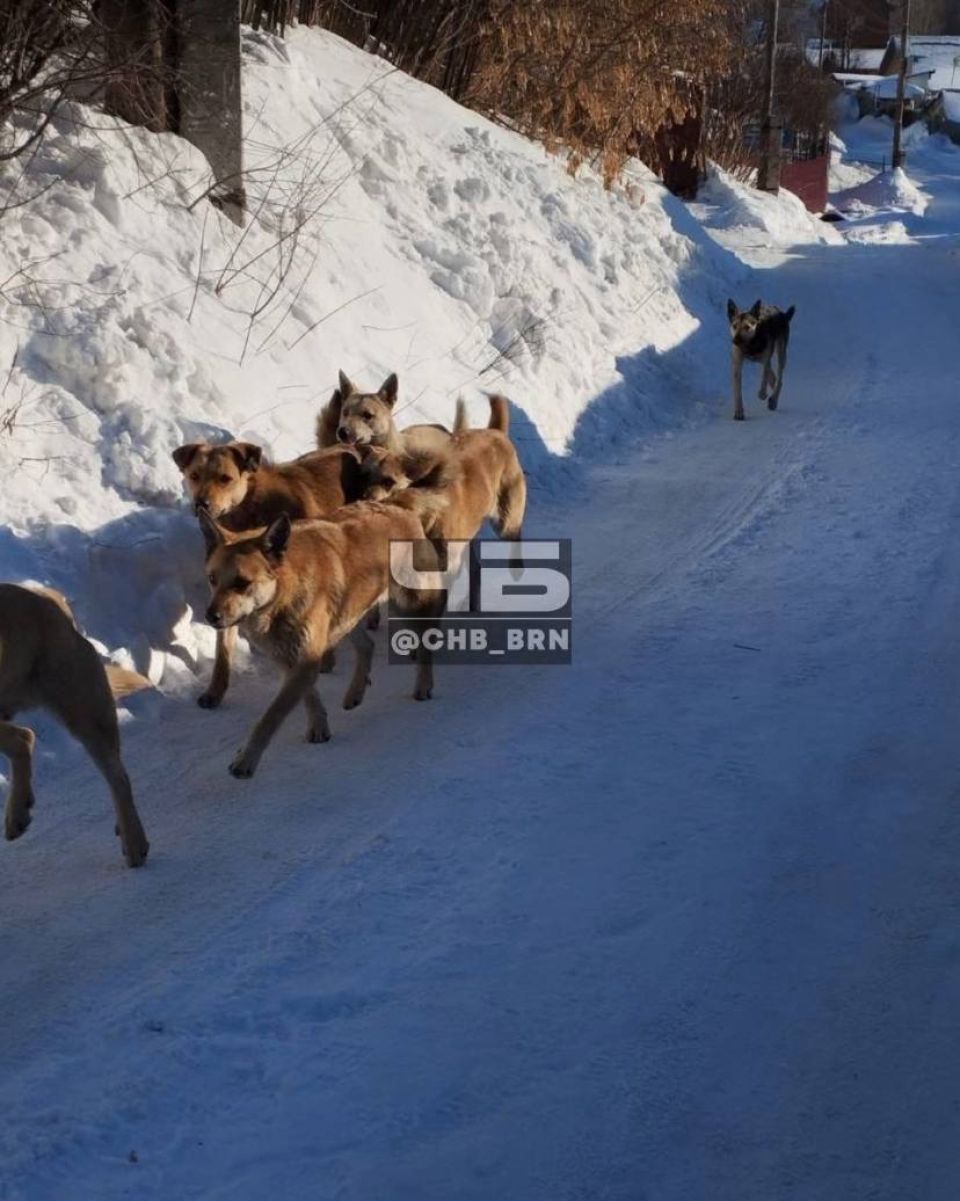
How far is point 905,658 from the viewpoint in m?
7.20

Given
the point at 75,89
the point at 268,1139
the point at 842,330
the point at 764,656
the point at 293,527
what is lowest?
the point at 268,1139

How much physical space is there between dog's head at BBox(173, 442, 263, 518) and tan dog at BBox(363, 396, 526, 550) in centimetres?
70

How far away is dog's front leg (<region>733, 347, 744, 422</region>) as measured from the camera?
45.6 feet

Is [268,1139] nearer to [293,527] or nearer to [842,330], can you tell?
[293,527]

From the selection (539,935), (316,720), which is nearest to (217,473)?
(316,720)

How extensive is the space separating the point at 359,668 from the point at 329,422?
92.1 inches

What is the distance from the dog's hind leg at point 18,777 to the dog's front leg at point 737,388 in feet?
31.7

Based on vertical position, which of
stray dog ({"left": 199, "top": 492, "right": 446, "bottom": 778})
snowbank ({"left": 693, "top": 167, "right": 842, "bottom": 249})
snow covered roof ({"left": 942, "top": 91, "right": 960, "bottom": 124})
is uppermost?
snow covered roof ({"left": 942, "top": 91, "right": 960, "bottom": 124})

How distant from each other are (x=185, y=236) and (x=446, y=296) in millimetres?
2927

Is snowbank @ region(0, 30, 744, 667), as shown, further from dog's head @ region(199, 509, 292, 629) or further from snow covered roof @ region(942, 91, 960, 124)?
snow covered roof @ region(942, 91, 960, 124)

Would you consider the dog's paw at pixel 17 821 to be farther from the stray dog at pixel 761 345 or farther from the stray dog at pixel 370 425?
the stray dog at pixel 761 345

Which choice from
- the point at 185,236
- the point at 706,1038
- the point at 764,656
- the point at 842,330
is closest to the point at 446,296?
the point at 185,236

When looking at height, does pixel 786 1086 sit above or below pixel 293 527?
below

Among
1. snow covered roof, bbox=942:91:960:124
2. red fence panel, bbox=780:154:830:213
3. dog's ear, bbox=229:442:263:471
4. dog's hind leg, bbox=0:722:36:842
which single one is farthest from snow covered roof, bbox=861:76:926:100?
dog's hind leg, bbox=0:722:36:842
